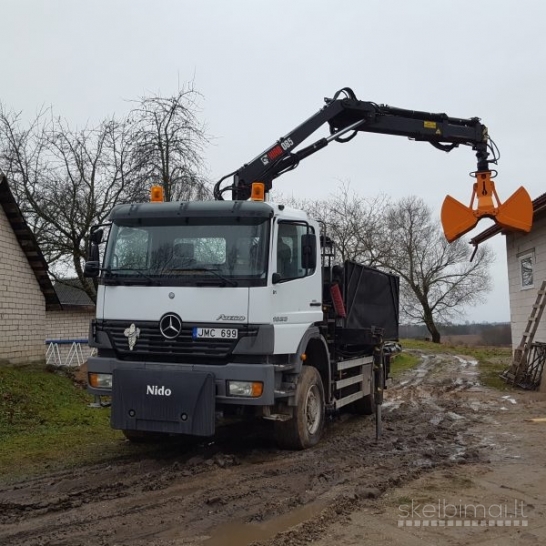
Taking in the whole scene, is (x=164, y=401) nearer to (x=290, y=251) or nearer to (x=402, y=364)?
(x=290, y=251)

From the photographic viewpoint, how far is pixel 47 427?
978 cm

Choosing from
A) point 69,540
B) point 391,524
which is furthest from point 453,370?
point 69,540

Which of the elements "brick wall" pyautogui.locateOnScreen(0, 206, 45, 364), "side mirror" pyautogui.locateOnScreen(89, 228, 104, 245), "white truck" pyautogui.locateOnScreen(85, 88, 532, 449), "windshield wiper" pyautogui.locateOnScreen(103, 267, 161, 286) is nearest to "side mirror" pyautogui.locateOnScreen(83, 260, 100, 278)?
"white truck" pyautogui.locateOnScreen(85, 88, 532, 449)

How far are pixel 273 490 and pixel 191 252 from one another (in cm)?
283

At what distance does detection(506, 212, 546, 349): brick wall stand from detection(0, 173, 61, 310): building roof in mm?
12176

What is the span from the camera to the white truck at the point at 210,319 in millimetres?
6707

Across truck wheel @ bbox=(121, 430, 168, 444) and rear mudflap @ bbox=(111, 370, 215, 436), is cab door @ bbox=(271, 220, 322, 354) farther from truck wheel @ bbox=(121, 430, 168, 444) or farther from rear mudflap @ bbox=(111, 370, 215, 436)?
truck wheel @ bbox=(121, 430, 168, 444)

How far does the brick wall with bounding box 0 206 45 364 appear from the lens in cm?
1341

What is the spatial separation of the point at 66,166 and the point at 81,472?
14931 mm

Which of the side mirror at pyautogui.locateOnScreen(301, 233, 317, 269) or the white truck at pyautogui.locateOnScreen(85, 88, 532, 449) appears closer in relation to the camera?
the white truck at pyautogui.locateOnScreen(85, 88, 532, 449)

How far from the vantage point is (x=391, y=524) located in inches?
193

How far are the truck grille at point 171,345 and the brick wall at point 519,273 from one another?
10.7 meters

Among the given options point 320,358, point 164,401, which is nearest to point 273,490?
point 164,401

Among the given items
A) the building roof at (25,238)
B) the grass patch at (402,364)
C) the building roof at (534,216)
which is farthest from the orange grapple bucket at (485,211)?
the grass patch at (402,364)
